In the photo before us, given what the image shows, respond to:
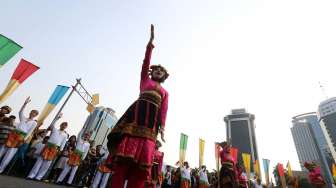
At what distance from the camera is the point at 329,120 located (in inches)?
5369

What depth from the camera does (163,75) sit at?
191 inches

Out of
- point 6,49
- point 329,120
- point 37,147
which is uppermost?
point 329,120

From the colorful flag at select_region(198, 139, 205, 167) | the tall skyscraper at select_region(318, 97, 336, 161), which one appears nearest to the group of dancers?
the colorful flag at select_region(198, 139, 205, 167)

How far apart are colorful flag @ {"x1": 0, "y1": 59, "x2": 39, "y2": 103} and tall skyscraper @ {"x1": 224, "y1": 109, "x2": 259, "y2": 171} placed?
129 m

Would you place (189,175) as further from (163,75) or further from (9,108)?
(163,75)

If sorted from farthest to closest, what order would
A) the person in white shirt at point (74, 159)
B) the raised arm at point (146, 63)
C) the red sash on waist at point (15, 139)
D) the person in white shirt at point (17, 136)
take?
1. the person in white shirt at point (74, 159)
2. the red sash on waist at point (15, 139)
3. the person in white shirt at point (17, 136)
4. the raised arm at point (146, 63)

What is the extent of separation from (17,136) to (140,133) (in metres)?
6.38

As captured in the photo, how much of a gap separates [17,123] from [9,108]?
1.95 feet

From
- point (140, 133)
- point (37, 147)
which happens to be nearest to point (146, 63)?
point (140, 133)

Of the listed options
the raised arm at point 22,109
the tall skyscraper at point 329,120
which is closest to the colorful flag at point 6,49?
the raised arm at point 22,109

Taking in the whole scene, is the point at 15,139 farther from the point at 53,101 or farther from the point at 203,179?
the point at 203,179

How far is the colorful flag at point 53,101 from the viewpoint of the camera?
1051 cm

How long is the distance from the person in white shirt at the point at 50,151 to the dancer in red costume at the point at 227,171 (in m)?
5.96

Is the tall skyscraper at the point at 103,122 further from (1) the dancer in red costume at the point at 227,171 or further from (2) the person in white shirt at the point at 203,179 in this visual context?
(1) the dancer in red costume at the point at 227,171
